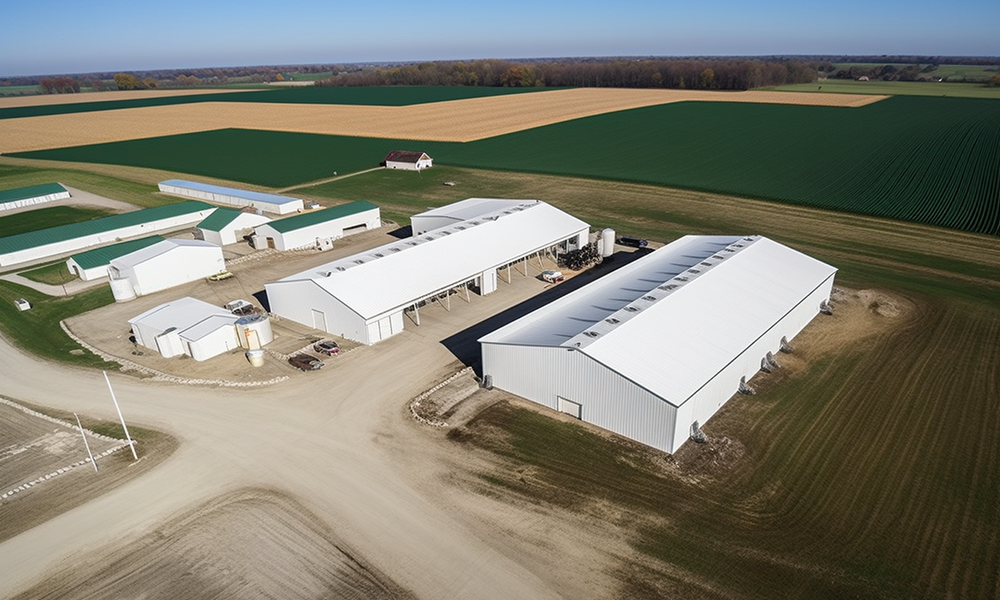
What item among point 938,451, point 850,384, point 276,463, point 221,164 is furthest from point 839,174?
point 221,164

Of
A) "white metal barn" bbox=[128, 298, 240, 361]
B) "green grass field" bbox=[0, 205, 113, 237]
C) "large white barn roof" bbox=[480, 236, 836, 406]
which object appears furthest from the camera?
"green grass field" bbox=[0, 205, 113, 237]

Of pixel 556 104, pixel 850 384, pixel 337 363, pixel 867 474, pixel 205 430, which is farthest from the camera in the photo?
pixel 556 104

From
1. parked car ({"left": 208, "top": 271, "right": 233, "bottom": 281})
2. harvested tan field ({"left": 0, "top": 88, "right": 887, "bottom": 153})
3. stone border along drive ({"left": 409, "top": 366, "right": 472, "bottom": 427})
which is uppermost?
harvested tan field ({"left": 0, "top": 88, "right": 887, "bottom": 153})

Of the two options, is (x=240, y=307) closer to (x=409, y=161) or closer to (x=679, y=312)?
(x=679, y=312)

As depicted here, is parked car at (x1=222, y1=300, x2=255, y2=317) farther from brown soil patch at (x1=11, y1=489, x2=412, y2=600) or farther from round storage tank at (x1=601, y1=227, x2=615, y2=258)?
round storage tank at (x1=601, y1=227, x2=615, y2=258)

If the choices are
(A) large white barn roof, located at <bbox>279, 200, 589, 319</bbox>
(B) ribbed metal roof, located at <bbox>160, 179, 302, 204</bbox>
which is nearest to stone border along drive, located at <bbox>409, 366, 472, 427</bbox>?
(A) large white barn roof, located at <bbox>279, 200, 589, 319</bbox>

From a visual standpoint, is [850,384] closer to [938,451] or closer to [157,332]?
[938,451]
